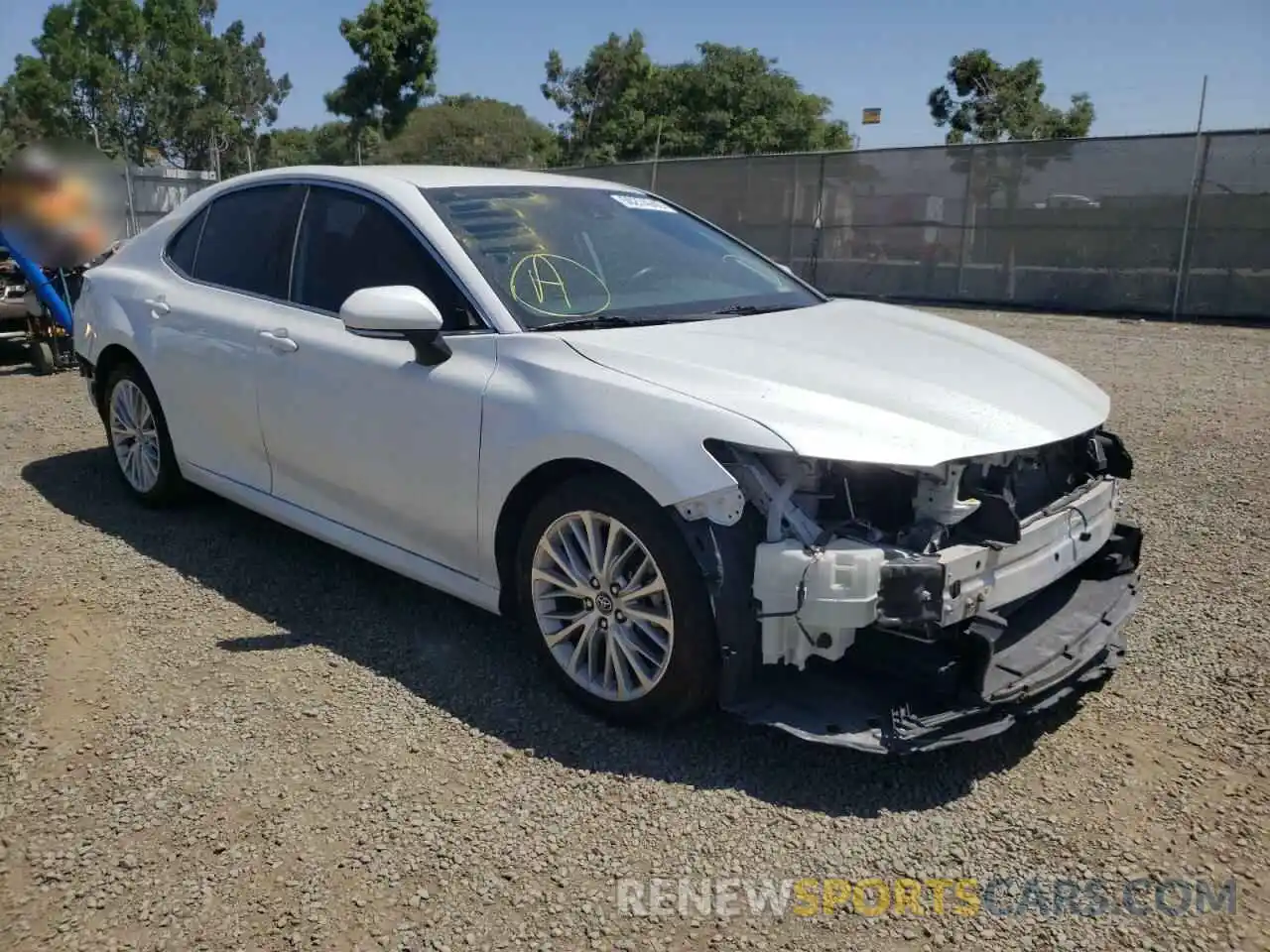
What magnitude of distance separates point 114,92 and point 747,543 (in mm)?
43451

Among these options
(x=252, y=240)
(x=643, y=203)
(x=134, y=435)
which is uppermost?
(x=643, y=203)

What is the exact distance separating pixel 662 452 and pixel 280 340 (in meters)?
1.95

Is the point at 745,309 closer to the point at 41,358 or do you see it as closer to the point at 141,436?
the point at 141,436

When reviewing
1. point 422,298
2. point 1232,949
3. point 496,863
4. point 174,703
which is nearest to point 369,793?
point 496,863

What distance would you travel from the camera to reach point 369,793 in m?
2.90

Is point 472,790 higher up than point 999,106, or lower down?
lower down

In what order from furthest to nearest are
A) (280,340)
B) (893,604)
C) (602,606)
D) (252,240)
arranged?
(252,240) → (280,340) → (602,606) → (893,604)

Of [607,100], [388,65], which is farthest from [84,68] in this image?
[607,100]

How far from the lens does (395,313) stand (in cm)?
330

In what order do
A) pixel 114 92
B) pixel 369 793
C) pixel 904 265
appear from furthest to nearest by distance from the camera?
1. pixel 114 92
2. pixel 904 265
3. pixel 369 793

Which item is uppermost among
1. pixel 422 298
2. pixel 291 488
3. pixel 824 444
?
pixel 422 298

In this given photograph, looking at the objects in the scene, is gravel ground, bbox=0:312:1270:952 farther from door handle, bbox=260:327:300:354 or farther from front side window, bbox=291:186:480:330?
front side window, bbox=291:186:480:330

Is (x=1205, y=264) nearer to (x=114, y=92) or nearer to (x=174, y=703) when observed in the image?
(x=174, y=703)

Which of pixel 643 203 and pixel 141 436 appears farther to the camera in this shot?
pixel 141 436
